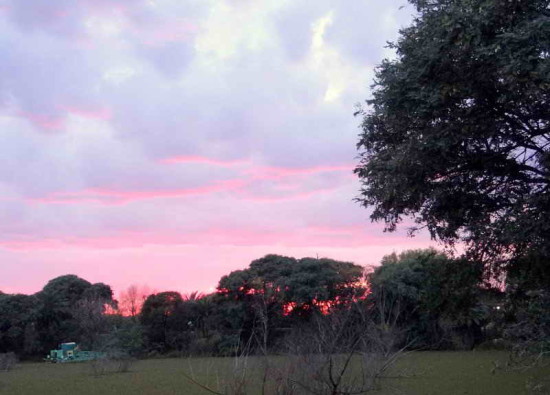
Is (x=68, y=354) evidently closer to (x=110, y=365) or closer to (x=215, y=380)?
(x=110, y=365)

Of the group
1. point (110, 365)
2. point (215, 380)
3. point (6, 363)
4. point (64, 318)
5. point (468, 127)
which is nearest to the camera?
point (468, 127)

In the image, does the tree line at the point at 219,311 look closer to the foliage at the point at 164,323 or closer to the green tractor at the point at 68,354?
the foliage at the point at 164,323

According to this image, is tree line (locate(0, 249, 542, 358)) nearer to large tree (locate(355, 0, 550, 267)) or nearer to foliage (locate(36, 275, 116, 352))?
foliage (locate(36, 275, 116, 352))

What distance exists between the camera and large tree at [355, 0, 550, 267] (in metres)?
8.93

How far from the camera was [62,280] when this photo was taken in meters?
47.8

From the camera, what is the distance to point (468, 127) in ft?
33.0

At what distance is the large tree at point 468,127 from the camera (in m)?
8.93

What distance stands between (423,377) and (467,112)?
15.0 metres

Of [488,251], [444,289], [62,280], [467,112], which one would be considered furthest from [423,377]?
[62,280]

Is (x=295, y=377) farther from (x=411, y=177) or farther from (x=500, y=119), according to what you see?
(x=500, y=119)

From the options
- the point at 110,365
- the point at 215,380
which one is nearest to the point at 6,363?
the point at 110,365

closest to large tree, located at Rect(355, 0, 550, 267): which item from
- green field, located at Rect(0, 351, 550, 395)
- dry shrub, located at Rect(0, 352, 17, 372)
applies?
green field, located at Rect(0, 351, 550, 395)

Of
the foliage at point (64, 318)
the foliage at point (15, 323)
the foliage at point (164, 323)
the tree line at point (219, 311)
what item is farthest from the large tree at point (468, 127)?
the foliage at point (15, 323)

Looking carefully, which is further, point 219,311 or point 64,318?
point 64,318
